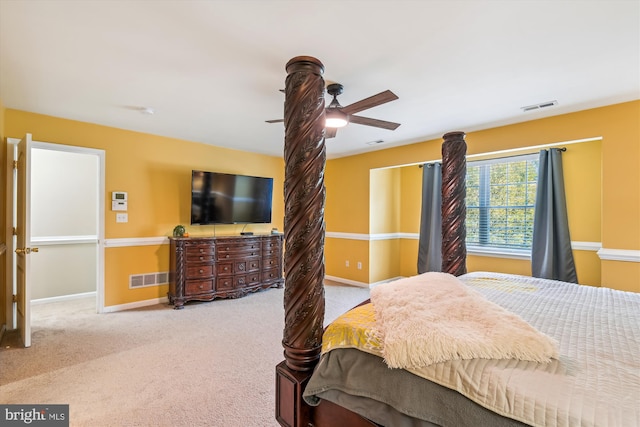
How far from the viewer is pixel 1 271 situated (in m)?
3.16

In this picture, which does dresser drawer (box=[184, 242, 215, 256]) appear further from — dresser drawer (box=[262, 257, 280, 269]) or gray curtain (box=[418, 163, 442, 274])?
gray curtain (box=[418, 163, 442, 274])

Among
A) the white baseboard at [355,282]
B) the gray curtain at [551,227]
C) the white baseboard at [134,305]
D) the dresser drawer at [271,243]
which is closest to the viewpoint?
the gray curtain at [551,227]

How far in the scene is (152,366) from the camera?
8.36 feet

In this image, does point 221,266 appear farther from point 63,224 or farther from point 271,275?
point 63,224

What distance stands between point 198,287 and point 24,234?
6.42 feet

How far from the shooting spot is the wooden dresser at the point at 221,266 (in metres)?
4.14

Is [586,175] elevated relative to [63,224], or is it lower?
elevated

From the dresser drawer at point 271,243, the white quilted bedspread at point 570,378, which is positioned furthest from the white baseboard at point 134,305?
the white quilted bedspread at point 570,378

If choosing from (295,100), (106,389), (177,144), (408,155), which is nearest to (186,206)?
(177,144)

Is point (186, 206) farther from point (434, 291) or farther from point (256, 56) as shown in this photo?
point (434, 291)

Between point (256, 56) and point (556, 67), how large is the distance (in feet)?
7.55

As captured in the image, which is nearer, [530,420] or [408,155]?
[530,420]

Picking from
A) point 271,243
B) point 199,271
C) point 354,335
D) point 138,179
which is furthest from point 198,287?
point 354,335

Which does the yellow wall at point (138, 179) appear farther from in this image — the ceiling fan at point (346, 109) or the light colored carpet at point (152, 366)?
the ceiling fan at point (346, 109)
